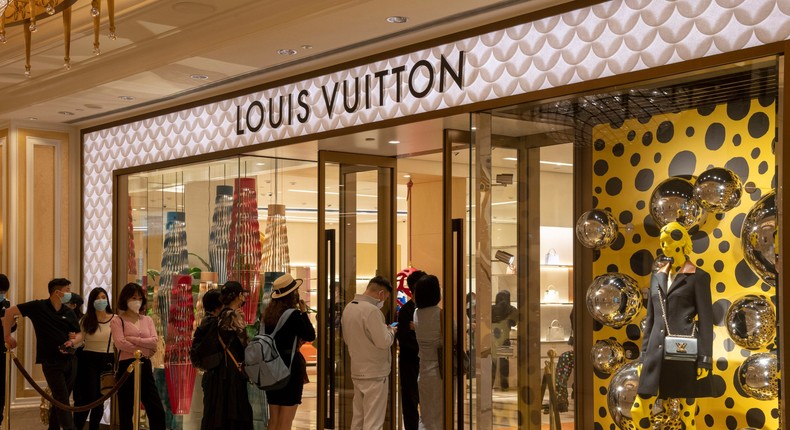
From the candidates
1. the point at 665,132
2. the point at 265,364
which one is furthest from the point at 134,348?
the point at 665,132

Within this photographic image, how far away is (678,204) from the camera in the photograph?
4914 millimetres

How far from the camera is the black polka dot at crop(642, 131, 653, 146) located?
505cm

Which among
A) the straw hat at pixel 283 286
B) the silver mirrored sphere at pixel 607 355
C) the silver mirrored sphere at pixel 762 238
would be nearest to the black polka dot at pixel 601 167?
the silver mirrored sphere at pixel 762 238

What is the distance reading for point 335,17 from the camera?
5977 millimetres

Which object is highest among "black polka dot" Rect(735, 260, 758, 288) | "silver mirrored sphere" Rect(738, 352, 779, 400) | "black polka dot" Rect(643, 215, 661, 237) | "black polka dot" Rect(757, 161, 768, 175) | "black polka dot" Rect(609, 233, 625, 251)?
"black polka dot" Rect(757, 161, 768, 175)

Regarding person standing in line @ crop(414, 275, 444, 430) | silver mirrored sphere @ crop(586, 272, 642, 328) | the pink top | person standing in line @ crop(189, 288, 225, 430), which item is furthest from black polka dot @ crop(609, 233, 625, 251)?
the pink top

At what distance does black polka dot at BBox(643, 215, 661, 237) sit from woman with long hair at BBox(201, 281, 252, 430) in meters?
3.19

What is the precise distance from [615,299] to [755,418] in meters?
0.93

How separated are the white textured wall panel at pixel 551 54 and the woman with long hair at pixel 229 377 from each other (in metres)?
1.55

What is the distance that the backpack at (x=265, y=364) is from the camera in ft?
21.9

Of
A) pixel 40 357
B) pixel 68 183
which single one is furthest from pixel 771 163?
pixel 68 183

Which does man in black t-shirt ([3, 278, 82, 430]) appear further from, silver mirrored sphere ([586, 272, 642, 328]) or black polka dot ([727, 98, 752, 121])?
black polka dot ([727, 98, 752, 121])

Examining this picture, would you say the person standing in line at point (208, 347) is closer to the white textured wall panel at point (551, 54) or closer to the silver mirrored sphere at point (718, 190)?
the white textured wall panel at point (551, 54)

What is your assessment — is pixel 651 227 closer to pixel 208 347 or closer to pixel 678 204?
pixel 678 204
